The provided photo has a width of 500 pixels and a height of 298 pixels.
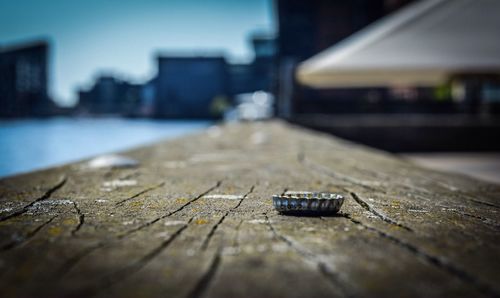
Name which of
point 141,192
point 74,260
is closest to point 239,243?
point 74,260

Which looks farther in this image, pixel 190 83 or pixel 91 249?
pixel 190 83

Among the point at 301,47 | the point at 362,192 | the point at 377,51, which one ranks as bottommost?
the point at 362,192

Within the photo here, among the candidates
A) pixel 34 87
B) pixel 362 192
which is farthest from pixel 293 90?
pixel 34 87

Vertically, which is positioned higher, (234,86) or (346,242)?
(234,86)

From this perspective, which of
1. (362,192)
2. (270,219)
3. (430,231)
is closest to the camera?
(430,231)

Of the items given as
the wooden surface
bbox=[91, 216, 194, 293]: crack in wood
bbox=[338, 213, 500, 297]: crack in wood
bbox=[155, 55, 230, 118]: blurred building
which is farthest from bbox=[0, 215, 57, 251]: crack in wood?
bbox=[155, 55, 230, 118]: blurred building

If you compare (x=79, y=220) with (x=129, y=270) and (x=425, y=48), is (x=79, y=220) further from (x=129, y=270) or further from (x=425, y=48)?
(x=425, y=48)

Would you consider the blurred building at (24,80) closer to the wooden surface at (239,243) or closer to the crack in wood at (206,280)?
the wooden surface at (239,243)

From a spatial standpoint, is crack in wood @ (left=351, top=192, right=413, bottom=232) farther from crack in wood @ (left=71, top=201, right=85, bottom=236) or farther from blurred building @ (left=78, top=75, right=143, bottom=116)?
blurred building @ (left=78, top=75, right=143, bottom=116)

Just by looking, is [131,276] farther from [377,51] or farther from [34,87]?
[34,87]
